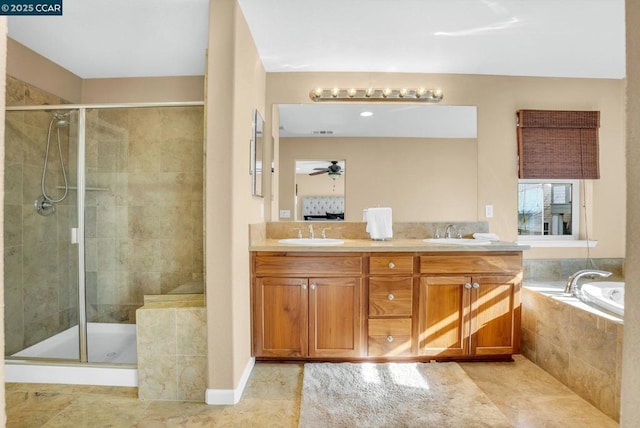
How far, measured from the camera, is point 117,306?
286 cm

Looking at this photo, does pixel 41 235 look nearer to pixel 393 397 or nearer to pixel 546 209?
pixel 393 397

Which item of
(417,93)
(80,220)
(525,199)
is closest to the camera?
(80,220)

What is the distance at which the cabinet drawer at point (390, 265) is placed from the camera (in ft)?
7.68

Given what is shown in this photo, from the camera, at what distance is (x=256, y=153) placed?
238cm

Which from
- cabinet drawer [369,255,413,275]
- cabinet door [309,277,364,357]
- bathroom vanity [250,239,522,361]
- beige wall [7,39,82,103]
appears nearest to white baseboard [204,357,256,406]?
bathroom vanity [250,239,522,361]

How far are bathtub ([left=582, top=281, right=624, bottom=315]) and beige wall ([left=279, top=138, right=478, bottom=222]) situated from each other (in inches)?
38.0

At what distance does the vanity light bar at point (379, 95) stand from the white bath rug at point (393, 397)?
7.13 ft

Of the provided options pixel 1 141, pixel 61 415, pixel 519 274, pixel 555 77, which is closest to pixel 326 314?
pixel 519 274

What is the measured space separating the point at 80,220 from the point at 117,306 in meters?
0.93

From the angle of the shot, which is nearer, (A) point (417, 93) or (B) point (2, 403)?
(B) point (2, 403)

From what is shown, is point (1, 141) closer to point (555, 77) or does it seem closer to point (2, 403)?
point (2, 403)

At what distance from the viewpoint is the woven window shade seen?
2861 millimetres

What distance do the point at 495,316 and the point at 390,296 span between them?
0.81 m

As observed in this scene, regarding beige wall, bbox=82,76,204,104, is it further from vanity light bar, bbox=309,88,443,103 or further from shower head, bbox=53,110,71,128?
vanity light bar, bbox=309,88,443,103
